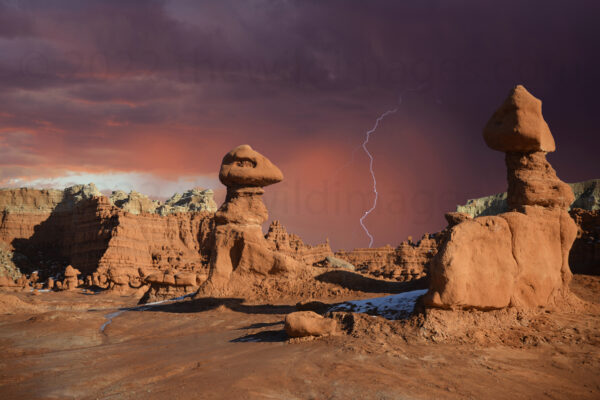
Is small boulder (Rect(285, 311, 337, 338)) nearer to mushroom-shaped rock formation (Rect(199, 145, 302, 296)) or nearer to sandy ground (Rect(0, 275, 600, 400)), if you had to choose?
sandy ground (Rect(0, 275, 600, 400))

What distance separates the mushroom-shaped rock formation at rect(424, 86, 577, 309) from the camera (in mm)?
8016

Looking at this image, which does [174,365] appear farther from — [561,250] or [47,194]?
[47,194]

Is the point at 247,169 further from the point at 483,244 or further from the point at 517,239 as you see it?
the point at 517,239

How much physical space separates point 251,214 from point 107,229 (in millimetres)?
40692

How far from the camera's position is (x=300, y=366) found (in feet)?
20.9

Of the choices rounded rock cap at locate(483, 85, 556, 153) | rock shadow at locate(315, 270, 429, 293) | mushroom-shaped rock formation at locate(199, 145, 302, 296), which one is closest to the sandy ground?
rounded rock cap at locate(483, 85, 556, 153)

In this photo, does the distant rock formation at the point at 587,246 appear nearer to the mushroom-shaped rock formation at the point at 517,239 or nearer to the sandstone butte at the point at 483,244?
the sandstone butte at the point at 483,244

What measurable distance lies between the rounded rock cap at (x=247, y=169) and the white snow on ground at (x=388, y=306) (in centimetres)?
694

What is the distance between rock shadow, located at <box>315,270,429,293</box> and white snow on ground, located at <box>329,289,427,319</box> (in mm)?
3905

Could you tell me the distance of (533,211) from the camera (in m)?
9.88

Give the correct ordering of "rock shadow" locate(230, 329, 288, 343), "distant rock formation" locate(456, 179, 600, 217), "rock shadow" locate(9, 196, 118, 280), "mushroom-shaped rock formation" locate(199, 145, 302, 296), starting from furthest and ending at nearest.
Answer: "rock shadow" locate(9, 196, 118, 280) < "distant rock formation" locate(456, 179, 600, 217) < "mushroom-shaped rock formation" locate(199, 145, 302, 296) < "rock shadow" locate(230, 329, 288, 343)

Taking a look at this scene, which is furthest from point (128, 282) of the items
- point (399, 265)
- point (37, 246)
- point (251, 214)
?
point (37, 246)

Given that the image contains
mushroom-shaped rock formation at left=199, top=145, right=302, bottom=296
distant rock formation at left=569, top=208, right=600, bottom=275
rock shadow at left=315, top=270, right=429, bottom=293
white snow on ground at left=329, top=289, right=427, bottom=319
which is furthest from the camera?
distant rock formation at left=569, top=208, right=600, bottom=275

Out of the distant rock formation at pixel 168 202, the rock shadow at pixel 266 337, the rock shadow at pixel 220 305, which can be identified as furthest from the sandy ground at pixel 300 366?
the distant rock formation at pixel 168 202
